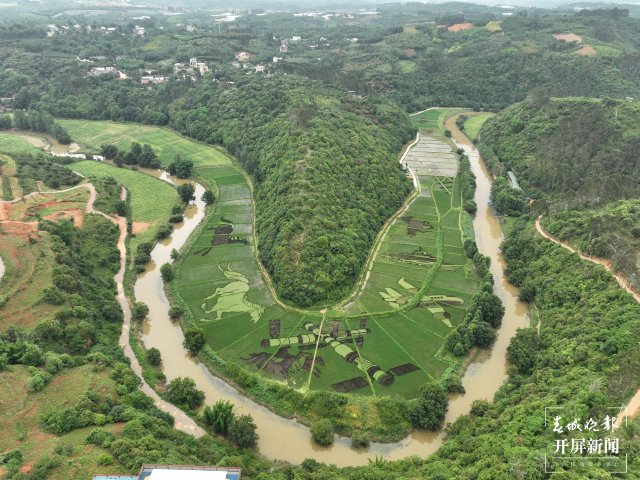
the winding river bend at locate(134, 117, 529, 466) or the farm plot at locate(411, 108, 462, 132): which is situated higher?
the farm plot at locate(411, 108, 462, 132)

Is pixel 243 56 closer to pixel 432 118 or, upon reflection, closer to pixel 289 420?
pixel 432 118

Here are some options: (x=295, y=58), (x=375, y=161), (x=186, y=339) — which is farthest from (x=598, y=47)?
(x=186, y=339)

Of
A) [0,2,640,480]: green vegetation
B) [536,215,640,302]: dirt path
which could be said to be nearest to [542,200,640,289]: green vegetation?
[0,2,640,480]: green vegetation

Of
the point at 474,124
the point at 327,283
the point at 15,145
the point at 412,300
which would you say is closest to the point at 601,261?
the point at 412,300

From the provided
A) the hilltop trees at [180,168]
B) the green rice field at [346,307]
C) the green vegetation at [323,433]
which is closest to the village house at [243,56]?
the hilltop trees at [180,168]

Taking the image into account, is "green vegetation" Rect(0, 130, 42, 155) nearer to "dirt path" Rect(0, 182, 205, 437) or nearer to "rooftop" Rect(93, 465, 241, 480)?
"dirt path" Rect(0, 182, 205, 437)

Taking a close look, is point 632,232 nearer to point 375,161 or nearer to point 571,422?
point 571,422
